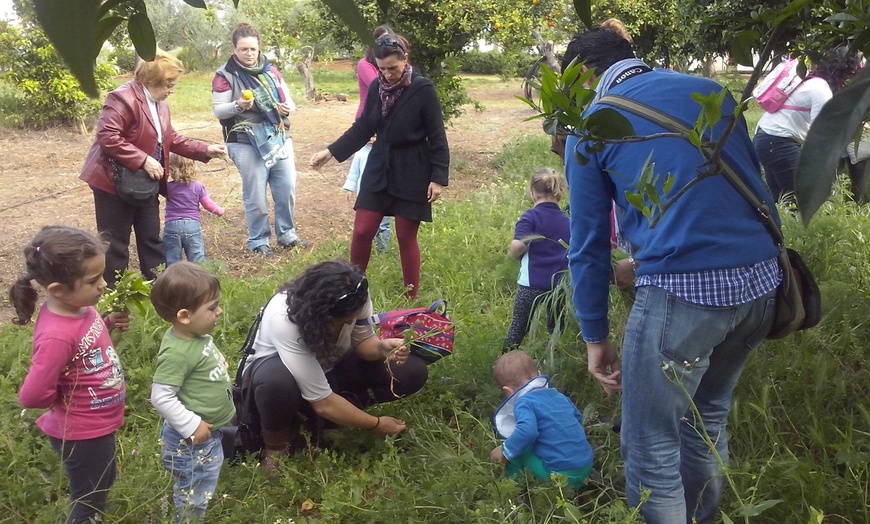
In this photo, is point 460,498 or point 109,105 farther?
point 109,105

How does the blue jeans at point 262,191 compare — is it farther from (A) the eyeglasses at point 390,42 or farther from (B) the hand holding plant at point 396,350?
(B) the hand holding plant at point 396,350

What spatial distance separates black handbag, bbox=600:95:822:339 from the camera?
6.21 feet

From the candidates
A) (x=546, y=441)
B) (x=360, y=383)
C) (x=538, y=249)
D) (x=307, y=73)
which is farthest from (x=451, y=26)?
(x=307, y=73)

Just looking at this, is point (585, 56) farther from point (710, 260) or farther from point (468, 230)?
point (468, 230)

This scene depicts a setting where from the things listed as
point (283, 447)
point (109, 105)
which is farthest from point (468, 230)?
point (283, 447)

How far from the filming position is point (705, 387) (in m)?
2.24

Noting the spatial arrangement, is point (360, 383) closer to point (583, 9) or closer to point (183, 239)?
point (183, 239)

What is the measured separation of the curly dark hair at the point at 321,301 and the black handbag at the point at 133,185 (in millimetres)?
1756

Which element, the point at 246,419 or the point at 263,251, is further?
the point at 263,251

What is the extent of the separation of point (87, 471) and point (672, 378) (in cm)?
180

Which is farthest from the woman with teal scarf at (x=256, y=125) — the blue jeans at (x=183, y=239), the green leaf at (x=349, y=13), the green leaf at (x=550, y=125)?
the green leaf at (x=349, y=13)

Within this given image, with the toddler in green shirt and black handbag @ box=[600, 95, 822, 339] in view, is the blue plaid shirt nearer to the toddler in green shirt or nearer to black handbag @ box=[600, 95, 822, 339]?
black handbag @ box=[600, 95, 822, 339]

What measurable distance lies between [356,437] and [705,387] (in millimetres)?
1490

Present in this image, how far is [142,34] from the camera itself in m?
0.86
